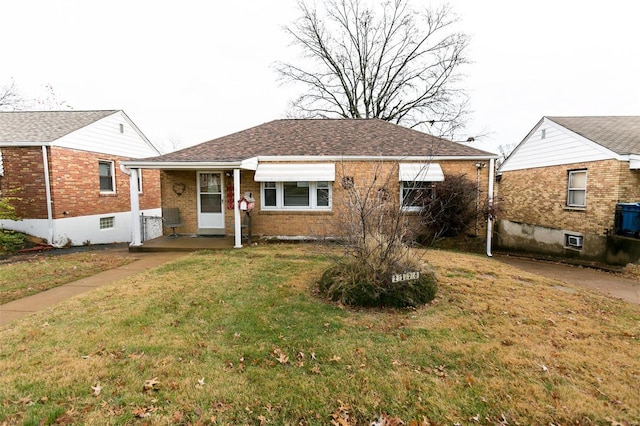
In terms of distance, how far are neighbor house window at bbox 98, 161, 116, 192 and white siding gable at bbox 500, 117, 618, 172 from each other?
20577 millimetres

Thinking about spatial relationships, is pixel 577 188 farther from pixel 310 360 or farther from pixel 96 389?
pixel 96 389

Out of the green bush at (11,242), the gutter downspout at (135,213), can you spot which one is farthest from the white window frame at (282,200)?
the green bush at (11,242)

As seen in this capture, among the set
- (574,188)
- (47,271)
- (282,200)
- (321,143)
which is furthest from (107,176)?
(574,188)

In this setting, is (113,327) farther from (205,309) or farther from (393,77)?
(393,77)

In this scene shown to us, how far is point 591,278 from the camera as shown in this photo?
8797 millimetres

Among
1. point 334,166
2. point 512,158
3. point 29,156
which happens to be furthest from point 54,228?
point 512,158

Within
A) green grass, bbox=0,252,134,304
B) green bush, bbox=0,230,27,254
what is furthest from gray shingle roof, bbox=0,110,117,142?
green grass, bbox=0,252,134,304

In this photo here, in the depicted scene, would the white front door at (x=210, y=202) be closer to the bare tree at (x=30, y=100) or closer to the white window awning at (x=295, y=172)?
the white window awning at (x=295, y=172)

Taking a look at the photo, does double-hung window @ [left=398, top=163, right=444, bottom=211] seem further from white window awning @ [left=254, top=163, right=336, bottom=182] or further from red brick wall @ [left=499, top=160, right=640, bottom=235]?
red brick wall @ [left=499, top=160, right=640, bottom=235]

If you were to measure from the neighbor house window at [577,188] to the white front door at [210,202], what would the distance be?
14418 millimetres

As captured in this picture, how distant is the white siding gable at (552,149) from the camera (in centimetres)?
1139

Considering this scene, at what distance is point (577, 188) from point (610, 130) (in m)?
2.94

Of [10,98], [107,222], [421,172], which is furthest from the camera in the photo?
[10,98]

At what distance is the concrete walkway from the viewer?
489cm
